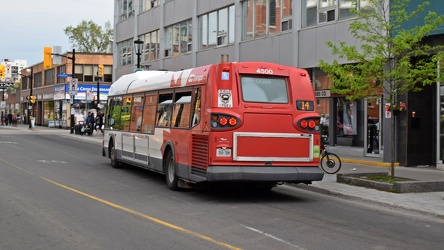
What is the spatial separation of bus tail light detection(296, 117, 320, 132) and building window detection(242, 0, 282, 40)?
48.6 feet

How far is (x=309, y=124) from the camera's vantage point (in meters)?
11.9

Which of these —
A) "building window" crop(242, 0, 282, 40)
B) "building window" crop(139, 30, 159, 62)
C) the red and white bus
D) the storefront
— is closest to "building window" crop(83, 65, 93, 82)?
"building window" crop(139, 30, 159, 62)

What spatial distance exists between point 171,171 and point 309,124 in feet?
11.6

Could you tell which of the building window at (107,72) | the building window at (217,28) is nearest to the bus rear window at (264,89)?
the building window at (217,28)

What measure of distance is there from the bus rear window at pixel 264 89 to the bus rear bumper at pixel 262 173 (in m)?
1.44

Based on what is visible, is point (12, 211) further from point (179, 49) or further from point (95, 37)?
point (95, 37)

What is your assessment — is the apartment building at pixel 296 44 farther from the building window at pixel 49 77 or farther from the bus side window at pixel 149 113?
the building window at pixel 49 77

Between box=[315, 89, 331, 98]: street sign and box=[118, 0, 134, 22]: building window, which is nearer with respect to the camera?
box=[315, 89, 331, 98]: street sign

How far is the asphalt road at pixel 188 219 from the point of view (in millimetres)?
7730

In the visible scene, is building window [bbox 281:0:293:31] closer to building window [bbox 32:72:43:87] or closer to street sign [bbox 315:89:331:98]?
street sign [bbox 315:89:331:98]

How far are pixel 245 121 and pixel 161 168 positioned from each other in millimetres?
3440

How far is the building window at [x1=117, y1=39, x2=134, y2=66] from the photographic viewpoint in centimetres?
4456

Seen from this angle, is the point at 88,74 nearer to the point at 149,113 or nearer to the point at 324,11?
the point at 324,11

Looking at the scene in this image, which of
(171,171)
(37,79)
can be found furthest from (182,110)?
(37,79)
